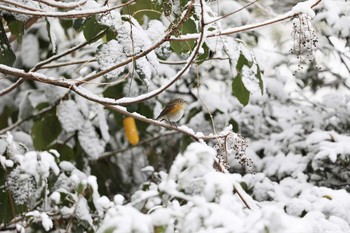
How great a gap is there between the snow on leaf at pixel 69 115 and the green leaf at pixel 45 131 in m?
0.05

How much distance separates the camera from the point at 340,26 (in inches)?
113

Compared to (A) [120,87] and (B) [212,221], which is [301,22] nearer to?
(B) [212,221]

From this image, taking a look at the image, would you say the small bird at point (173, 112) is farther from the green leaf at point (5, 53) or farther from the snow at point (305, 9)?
the snow at point (305, 9)

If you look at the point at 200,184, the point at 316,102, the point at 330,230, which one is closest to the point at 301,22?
the point at 200,184

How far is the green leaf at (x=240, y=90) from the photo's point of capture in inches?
75.1

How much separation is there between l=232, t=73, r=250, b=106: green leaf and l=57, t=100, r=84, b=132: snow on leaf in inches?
41.7

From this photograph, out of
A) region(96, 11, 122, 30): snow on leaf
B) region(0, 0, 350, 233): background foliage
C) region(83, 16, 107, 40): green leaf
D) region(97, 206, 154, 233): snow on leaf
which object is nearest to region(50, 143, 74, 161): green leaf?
region(0, 0, 350, 233): background foliage

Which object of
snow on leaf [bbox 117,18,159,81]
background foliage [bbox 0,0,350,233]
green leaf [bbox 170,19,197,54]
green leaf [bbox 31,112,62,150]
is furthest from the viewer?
green leaf [bbox 31,112,62,150]

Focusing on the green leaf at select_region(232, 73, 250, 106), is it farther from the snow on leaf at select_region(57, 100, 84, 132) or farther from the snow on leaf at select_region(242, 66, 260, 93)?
the snow on leaf at select_region(57, 100, 84, 132)

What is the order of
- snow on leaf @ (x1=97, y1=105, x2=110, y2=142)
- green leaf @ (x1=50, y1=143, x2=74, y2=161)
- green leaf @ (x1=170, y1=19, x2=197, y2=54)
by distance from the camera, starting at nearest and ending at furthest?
green leaf @ (x1=170, y1=19, x2=197, y2=54), green leaf @ (x1=50, y1=143, x2=74, y2=161), snow on leaf @ (x1=97, y1=105, x2=110, y2=142)

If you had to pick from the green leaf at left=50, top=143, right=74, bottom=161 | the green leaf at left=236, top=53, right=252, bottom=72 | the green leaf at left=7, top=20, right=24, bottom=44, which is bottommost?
the green leaf at left=50, top=143, right=74, bottom=161

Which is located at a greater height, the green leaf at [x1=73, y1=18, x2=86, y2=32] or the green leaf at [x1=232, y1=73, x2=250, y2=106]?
the green leaf at [x1=73, y1=18, x2=86, y2=32]

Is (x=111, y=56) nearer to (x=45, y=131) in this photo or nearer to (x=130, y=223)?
(x=130, y=223)

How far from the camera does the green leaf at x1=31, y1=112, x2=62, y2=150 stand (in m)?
2.68
